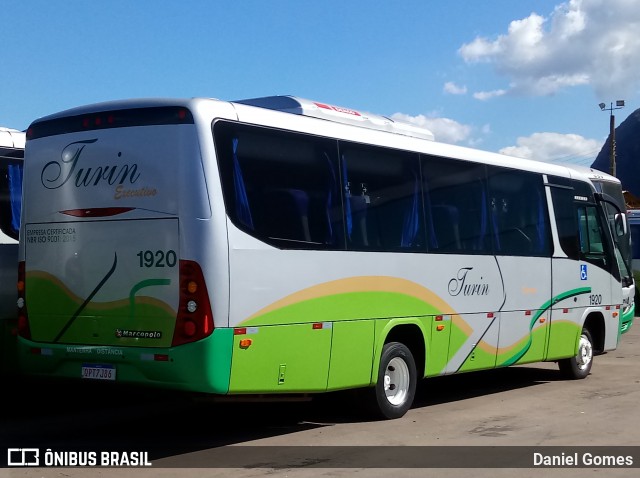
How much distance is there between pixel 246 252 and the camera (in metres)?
9.01

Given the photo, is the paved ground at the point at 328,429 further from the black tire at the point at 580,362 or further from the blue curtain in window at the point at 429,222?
the blue curtain in window at the point at 429,222

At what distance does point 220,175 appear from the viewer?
29.1 feet

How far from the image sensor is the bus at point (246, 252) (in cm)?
877

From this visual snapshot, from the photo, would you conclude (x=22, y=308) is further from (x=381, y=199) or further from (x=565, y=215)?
(x=565, y=215)

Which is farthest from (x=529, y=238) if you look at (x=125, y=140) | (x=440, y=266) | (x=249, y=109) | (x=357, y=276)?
(x=125, y=140)

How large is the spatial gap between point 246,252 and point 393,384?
3.07 meters

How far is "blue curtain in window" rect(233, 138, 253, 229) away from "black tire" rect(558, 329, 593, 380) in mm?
7597

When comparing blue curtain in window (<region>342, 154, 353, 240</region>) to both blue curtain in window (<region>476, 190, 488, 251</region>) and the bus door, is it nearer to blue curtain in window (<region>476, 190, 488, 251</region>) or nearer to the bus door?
blue curtain in window (<region>476, 190, 488, 251</region>)

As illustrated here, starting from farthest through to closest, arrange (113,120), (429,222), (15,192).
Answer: (429,222), (15,192), (113,120)

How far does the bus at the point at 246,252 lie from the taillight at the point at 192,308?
1 centimetres

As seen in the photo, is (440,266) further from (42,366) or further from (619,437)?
(42,366)

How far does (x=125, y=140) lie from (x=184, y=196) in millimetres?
959

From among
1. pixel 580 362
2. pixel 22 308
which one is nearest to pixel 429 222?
pixel 22 308

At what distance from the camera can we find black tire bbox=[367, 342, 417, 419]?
10.8 meters
